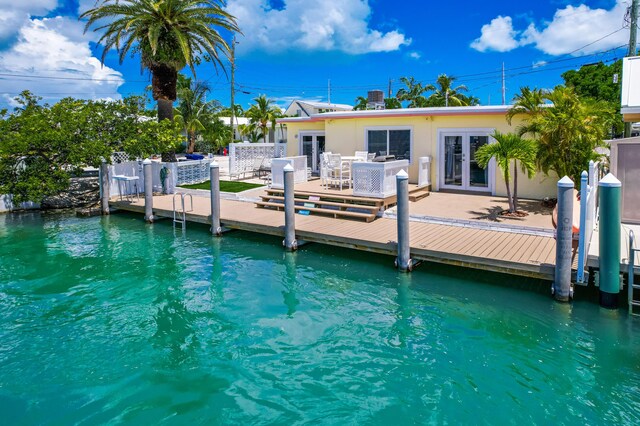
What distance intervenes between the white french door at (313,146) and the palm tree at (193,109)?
25313mm

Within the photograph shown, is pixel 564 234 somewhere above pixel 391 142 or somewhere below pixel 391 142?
below

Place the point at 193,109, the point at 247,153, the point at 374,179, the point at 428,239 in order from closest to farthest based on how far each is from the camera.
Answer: the point at 428,239 → the point at 374,179 → the point at 247,153 → the point at 193,109

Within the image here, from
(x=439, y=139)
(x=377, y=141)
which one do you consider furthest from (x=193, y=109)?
(x=439, y=139)

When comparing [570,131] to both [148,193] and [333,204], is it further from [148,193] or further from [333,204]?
[148,193]

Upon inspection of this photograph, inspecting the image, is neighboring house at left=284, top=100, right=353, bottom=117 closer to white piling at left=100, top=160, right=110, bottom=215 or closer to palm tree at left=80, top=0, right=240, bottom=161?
palm tree at left=80, top=0, right=240, bottom=161

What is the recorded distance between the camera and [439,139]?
16.4 m

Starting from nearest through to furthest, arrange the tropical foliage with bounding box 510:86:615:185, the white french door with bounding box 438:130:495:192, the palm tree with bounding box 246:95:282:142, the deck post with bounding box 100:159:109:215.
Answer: the tropical foliage with bounding box 510:86:615:185
the white french door with bounding box 438:130:495:192
the deck post with bounding box 100:159:109:215
the palm tree with bounding box 246:95:282:142

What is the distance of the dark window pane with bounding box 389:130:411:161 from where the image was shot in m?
17.2

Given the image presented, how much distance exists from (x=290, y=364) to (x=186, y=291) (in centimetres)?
382

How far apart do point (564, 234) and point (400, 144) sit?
33.3ft

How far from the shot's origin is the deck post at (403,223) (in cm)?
966

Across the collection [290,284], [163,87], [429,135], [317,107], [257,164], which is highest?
[317,107]

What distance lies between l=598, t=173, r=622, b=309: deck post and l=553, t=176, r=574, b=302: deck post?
0.45 metres

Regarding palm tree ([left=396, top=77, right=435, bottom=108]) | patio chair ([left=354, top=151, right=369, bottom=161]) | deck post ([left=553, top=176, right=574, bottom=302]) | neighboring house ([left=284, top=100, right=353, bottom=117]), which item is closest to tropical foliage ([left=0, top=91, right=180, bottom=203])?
patio chair ([left=354, top=151, right=369, bottom=161])
